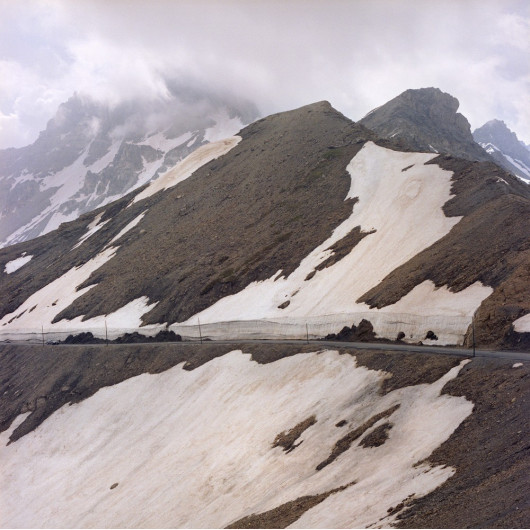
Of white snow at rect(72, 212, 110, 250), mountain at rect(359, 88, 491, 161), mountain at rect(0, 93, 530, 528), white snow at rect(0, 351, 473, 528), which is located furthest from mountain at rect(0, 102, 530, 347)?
mountain at rect(359, 88, 491, 161)

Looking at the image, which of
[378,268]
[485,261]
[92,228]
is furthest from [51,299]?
[485,261]

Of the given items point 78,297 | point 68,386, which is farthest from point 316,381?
point 78,297

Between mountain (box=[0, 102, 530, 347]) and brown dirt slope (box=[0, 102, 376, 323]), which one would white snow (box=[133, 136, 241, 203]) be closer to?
mountain (box=[0, 102, 530, 347])

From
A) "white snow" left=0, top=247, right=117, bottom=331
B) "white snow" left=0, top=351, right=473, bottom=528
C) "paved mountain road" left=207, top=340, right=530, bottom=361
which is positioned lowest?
"white snow" left=0, top=351, right=473, bottom=528

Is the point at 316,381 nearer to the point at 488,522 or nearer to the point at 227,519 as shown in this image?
the point at 227,519

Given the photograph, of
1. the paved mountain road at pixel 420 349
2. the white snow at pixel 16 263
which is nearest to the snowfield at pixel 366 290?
the paved mountain road at pixel 420 349
